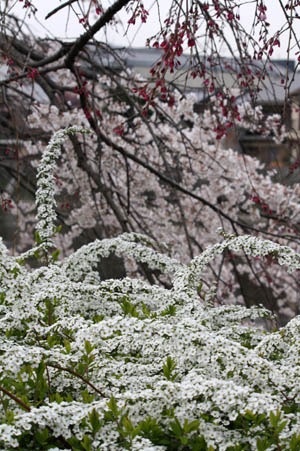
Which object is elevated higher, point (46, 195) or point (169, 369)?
point (46, 195)

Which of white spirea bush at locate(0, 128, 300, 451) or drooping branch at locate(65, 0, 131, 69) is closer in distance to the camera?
white spirea bush at locate(0, 128, 300, 451)

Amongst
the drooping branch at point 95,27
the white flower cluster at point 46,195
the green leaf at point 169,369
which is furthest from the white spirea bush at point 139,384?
the drooping branch at point 95,27

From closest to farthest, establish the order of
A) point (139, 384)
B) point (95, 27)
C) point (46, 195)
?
point (139, 384) < point (46, 195) < point (95, 27)

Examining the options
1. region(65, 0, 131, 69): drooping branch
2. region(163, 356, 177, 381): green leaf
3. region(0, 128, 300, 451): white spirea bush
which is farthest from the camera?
region(65, 0, 131, 69): drooping branch

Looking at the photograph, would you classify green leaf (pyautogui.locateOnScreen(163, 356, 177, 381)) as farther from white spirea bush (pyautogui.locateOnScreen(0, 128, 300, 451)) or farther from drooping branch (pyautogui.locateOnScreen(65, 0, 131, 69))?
drooping branch (pyautogui.locateOnScreen(65, 0, 131, 69))

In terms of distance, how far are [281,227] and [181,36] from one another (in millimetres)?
4212

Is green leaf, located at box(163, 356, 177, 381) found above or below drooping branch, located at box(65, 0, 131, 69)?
below

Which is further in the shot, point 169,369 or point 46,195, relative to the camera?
point 46,195

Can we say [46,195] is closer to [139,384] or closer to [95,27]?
[139,384]

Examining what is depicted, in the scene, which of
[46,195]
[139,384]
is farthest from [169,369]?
[46,195]

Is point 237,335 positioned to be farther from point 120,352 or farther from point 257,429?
point 257,429

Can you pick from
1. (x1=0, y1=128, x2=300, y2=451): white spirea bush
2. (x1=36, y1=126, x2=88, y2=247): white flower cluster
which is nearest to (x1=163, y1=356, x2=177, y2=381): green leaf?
(x1=0, y1=128, x2=300, y2=451): white spirea bush

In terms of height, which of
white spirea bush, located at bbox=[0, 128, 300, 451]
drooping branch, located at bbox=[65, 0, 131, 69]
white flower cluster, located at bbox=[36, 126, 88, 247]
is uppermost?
drooping branch, located at bbox=[65, 0, 131, 69]

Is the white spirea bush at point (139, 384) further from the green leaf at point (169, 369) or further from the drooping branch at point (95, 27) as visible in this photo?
the drooping branch at point (95, 27)
